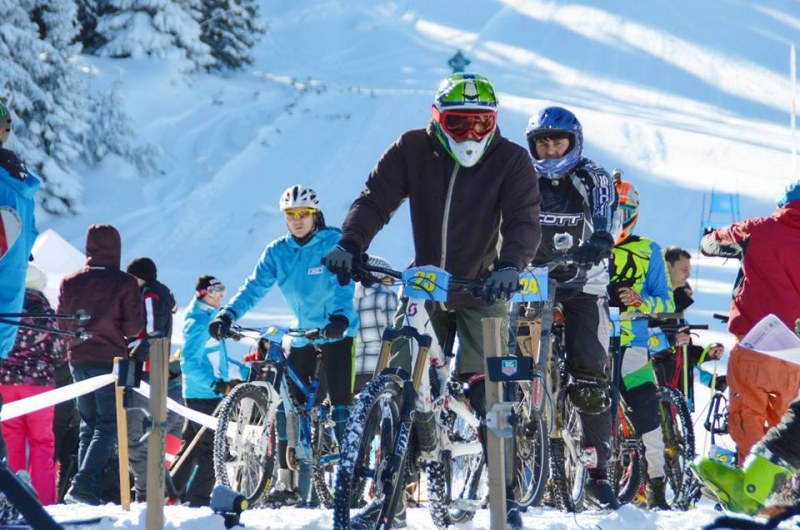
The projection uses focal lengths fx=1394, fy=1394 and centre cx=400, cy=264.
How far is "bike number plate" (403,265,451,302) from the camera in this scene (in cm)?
599

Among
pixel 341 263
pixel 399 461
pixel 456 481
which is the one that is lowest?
pixel 456 481

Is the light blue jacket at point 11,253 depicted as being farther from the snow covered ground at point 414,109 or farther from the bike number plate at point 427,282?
the snow covered ground at point 414,109

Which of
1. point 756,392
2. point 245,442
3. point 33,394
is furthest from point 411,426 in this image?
point 33,394

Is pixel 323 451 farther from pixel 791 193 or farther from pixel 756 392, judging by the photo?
pixel 791 193

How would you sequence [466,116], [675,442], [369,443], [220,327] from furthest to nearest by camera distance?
[675,442] < [220,327] < [466,116] < [369,443]

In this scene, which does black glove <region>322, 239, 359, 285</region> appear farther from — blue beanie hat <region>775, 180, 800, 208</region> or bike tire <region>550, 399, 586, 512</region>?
blue beanie hat <region>775, 180, 800, 208</region>

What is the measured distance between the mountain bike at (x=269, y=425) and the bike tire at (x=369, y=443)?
266 centimetres

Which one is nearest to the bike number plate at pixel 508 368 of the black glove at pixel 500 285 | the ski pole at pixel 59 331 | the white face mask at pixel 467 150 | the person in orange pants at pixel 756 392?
the black glove at pixel 500 285

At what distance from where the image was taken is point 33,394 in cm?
884

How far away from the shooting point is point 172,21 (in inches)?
1508

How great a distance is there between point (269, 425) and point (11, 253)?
9.40 ft

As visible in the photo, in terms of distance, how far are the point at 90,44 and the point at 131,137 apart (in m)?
8.36

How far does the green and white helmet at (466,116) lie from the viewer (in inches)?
255

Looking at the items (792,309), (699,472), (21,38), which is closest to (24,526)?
(699,472)
